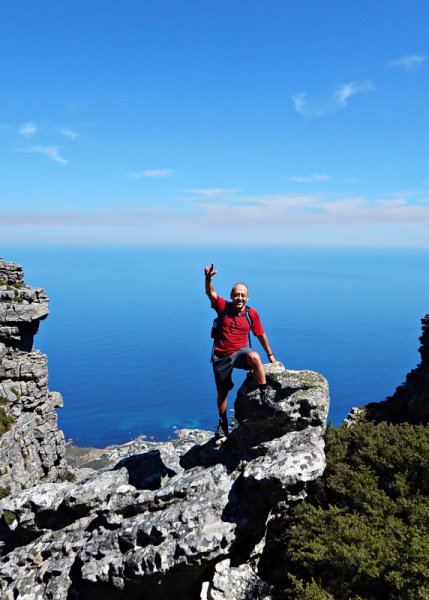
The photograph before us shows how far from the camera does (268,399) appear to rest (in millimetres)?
14406

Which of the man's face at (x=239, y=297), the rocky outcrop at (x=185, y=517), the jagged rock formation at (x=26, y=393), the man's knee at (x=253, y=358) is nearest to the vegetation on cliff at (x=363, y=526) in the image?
the rocky outcrop at (x=185, y=517)

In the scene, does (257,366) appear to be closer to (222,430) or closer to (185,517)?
(222,430)

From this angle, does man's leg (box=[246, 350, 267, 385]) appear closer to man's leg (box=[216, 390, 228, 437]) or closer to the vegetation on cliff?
man's leg (box=[216, 390, 228, 437])

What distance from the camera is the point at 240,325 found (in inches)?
565

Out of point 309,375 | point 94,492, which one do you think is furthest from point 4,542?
point 309,375

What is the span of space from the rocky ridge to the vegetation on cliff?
92cm

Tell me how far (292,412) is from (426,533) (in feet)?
16.0

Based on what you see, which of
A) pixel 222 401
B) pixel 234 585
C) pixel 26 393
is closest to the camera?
pixel 234 585

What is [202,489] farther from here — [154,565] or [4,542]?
Answer: [4,542]

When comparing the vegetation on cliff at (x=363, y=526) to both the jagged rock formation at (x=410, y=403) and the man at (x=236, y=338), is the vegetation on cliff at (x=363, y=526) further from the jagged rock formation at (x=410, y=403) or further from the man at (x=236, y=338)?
the jagged rock formation at (x=410, y=403)

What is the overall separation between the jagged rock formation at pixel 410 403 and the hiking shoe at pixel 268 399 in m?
12.0

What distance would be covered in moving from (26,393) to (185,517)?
29.9 m

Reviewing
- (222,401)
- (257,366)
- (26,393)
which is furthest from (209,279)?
(26,393)

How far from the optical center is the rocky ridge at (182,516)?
11.3 meters
